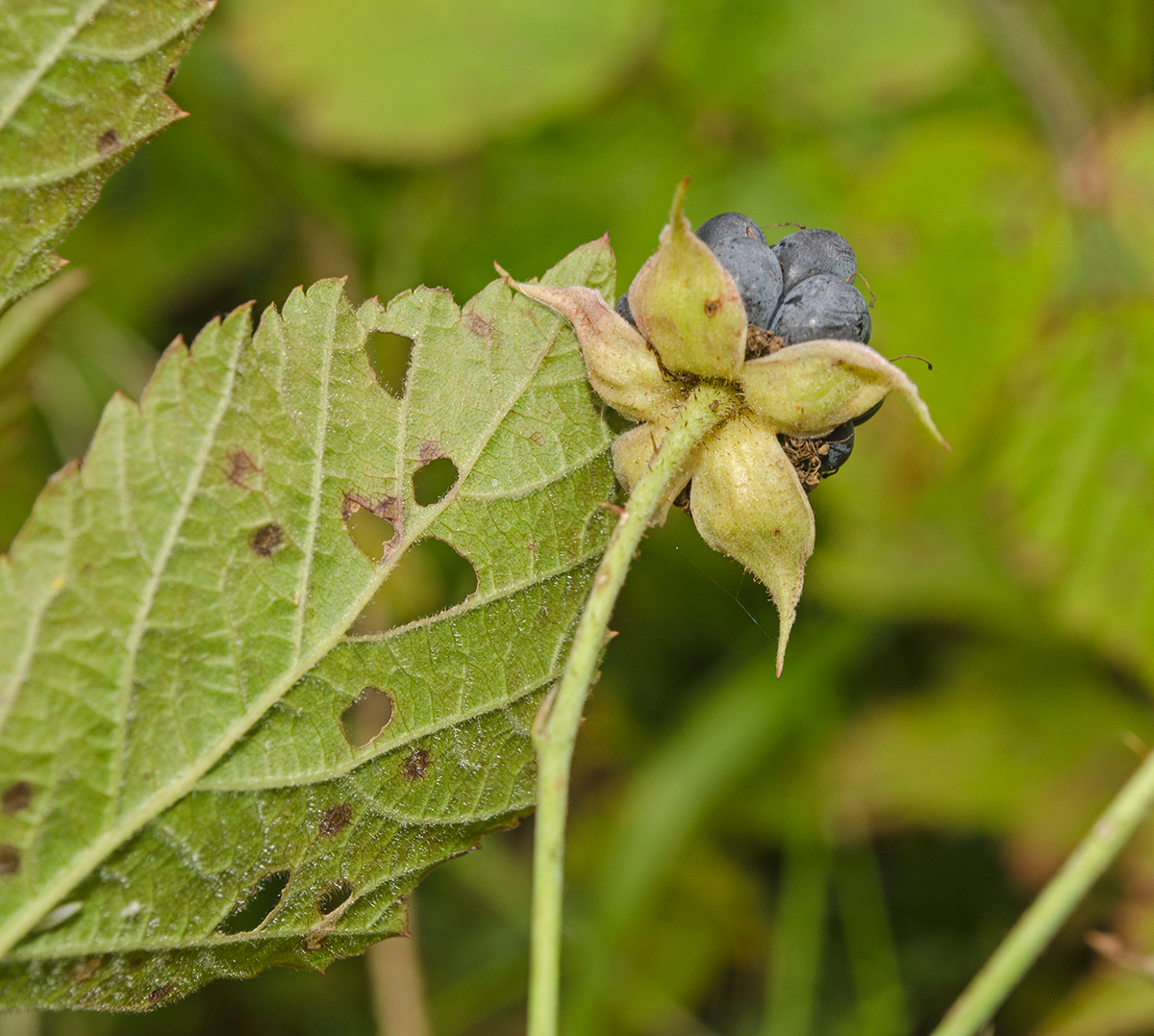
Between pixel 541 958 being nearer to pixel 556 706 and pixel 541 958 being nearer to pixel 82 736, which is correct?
pixel 556 706

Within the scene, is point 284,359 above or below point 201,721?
above

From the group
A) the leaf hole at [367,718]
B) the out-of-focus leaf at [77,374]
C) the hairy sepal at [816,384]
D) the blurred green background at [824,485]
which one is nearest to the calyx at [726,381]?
the hairy sepal at [816,384]

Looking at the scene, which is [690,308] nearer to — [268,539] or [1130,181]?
[268,539]

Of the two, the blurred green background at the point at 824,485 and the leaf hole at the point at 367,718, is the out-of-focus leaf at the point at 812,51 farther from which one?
the leaf hole at the point at 367,718

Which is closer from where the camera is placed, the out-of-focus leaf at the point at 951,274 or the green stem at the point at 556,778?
the green stem at the point at 556,778

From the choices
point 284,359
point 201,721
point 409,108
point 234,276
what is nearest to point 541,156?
point 409,108
